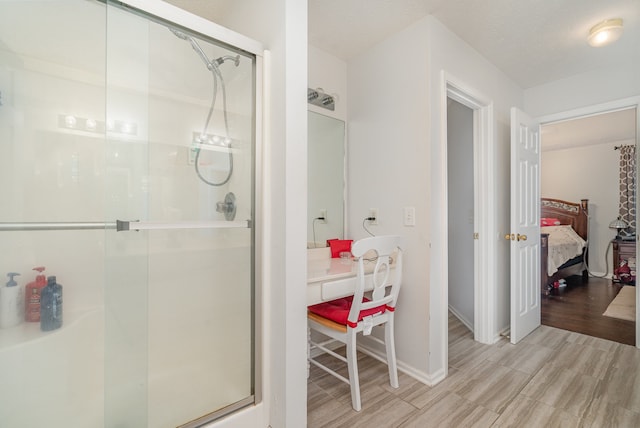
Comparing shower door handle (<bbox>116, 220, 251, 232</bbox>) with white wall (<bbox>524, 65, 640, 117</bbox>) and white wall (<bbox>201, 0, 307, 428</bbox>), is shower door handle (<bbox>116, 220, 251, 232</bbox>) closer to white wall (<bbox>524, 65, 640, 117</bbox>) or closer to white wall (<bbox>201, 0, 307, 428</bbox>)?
white wall (<bbox>201, 0, 307, 428</bbox>)

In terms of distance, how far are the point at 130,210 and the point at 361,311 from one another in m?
1.32

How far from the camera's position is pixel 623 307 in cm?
350

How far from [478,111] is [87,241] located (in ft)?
10.1

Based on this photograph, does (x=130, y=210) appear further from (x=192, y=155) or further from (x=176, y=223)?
(x=192, y=155)

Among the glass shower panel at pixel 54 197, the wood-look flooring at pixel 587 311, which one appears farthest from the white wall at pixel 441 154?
the glass shower panel at pixel 54 197

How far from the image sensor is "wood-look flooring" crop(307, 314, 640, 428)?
1.60m

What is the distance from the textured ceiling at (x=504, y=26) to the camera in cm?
186

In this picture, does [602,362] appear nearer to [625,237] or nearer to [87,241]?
[87,241]

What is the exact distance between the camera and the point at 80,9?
5.16ft

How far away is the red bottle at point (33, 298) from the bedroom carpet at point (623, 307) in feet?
16.5

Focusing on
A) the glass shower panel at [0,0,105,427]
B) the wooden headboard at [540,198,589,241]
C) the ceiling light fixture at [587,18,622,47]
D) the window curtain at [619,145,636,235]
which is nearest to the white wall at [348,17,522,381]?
the ceiling light fixture at [587,18,622,47]

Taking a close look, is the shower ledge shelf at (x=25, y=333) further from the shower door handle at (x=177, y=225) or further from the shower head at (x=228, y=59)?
the shower head at (x=228, y=59)

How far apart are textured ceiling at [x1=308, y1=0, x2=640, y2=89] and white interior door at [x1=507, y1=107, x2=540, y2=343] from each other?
51 centimetres

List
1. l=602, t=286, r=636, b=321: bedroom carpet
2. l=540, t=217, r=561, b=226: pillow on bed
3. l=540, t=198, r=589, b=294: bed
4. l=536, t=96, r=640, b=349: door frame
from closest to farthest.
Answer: l=536, t=96, r=640, b=349: door frame < l=602, t=286, r=636, b=321: bedroom carpet < l=540, t=198, r=589, b=294: bed < l=540, t=217, r=561, b=226: pillow on bed
